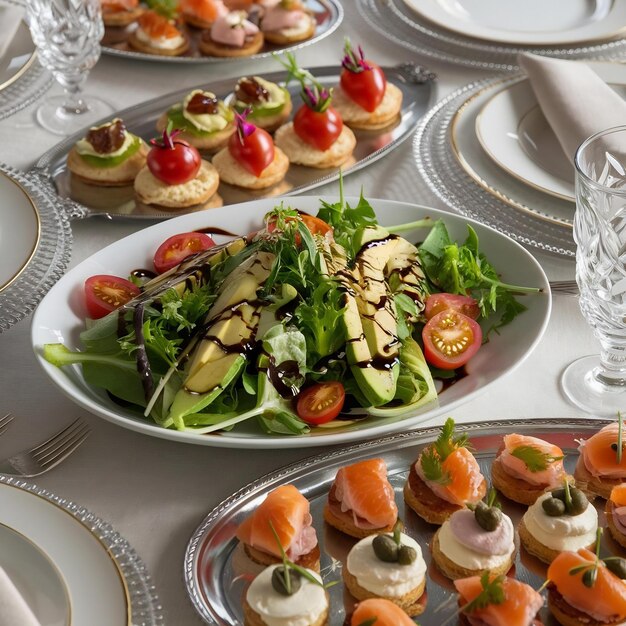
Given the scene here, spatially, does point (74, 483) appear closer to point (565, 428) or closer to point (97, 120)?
point (565, 428)

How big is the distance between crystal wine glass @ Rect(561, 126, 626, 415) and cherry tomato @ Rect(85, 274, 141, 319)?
2.86ft

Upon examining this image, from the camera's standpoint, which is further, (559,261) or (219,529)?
(559,261)

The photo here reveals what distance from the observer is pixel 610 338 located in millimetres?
1689

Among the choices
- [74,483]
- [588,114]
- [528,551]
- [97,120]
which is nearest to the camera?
[528,551]

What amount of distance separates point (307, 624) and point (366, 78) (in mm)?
1677

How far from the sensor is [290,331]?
5.35 feet

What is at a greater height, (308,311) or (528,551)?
(308,311)

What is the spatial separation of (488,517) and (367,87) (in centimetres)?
150

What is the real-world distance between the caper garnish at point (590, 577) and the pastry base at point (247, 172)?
53.0 inches

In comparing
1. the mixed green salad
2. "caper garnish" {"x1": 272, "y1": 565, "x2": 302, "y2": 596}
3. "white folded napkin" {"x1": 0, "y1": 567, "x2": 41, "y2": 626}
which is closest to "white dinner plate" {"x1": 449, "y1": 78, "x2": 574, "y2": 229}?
the mixed green salad

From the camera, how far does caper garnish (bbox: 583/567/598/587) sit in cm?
123

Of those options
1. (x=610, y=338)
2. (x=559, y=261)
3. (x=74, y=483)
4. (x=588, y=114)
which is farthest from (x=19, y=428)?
(x=588, y=114)

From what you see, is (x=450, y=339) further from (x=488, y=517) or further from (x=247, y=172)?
(x=247, y=172)

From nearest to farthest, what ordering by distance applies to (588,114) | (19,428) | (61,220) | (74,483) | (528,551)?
1. (528,551)
2. (74,483)
3. (19,428)
4. (61,220)
5. (588,114)
